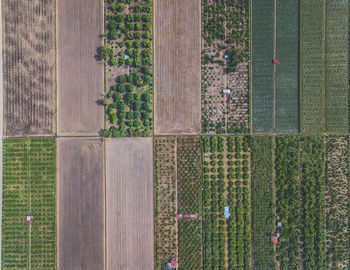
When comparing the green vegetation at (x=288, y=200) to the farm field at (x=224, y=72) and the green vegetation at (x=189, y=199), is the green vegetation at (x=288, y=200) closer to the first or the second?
the farm field at (x=224, y=72)

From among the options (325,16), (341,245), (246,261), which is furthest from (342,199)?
(325,16)

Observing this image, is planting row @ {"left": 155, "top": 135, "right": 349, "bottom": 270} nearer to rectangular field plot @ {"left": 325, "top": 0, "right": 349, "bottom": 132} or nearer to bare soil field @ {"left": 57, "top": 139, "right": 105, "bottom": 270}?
rectangular field plot @ {"left": 325, "top": 0, "right": 349, "bottom": 132}

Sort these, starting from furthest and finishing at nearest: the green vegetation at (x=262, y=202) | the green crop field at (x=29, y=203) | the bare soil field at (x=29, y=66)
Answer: the bare soil field at (x=29, y=66)
the green vegetation at (x=262, y=202)
the green crop field at (x=29, y=203)

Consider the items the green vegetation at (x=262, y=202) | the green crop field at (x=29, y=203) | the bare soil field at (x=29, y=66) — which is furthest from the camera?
the bare soil field at (x=29, y=66)

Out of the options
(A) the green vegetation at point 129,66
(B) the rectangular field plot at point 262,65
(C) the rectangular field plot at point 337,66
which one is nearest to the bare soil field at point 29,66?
(A) the green vegetation at point 129,66

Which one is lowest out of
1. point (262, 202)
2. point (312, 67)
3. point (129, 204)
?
point (129, 204)

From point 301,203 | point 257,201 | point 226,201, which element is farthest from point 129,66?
point 301,203

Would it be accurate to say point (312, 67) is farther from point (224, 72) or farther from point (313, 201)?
point (313, 201)

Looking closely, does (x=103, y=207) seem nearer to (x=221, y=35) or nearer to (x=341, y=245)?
(x=221, y=35)
